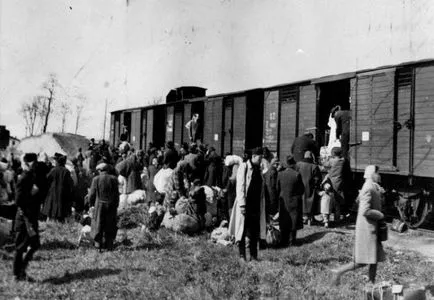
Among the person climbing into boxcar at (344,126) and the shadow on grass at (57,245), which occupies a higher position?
the person climbing into boxcar at (344,126)

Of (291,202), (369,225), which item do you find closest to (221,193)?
(291,202)

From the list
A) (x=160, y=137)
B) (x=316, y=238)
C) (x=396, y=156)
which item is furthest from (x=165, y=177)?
(x=160, y=137)

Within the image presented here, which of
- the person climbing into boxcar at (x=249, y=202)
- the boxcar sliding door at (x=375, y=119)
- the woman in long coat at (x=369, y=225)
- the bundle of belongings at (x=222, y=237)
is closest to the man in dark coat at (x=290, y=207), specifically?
the bundle of belongings at (x=222, y=237)

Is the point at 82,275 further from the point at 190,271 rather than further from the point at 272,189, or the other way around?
the point at 272,189

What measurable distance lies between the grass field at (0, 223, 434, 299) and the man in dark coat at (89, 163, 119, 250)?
12.6 inches

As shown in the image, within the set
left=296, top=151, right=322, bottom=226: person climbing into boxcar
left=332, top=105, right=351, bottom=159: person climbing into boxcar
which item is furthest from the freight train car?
left=296, top=151, right=322, bottom=226: person climbing into boxcar

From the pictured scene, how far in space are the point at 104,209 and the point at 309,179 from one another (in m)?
4.81

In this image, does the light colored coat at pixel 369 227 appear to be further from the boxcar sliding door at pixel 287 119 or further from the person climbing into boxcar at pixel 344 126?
the boxcar sliding door at pixel 287 119

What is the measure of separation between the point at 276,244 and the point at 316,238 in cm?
103

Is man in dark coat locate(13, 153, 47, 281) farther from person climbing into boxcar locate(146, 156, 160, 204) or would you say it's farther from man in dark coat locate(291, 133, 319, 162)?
man in dark coat locate(291, 133, 319, 162)

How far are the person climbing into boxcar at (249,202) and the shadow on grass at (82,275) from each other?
2115 mm

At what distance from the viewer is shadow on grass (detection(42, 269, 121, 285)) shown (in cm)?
749

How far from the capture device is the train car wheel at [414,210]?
38.3ft

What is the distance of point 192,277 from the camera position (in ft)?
24.8
